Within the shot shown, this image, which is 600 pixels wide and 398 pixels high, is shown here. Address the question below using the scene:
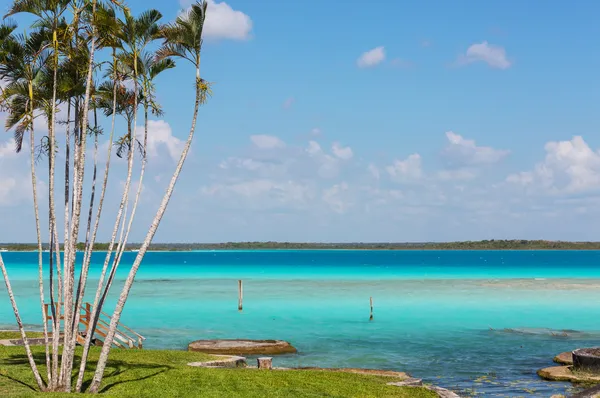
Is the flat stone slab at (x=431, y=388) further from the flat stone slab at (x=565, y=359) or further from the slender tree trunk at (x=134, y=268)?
the flat stone slab at (x=565, y=359)

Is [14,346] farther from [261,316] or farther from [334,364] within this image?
[261,316]

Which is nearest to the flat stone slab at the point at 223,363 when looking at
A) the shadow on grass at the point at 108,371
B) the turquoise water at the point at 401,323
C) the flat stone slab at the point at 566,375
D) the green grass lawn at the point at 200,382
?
the green grass lawn at the point at 200,382

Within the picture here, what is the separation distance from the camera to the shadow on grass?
64.4 ft

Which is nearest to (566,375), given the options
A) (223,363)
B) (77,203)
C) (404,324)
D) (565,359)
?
(565,359)

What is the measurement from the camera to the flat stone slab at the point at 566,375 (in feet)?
89.7

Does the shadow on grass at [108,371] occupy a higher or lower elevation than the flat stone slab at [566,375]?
higher

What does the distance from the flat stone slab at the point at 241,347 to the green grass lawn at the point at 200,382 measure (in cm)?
1016

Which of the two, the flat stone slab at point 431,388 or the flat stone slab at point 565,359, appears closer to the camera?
the flat stone slab at point 431,388

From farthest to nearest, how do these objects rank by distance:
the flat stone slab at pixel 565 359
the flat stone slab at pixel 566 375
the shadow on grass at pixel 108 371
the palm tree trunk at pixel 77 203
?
the flat stone slab at pixel 565 359 < the flat stone slab at pixel 566 375 < the shadow on grass at pixel 108 371 < the palm tree trunk at pixel 77 203

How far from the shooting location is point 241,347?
35594mm

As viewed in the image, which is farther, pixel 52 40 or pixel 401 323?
pixel 401 323

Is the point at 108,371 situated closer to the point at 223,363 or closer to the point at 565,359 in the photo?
the point at 223,363

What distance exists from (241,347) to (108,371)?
47.2 feet

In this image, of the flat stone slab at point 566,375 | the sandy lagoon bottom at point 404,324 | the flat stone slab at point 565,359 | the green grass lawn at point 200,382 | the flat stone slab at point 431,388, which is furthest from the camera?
the sandy lagoon bottom at point 404,324
